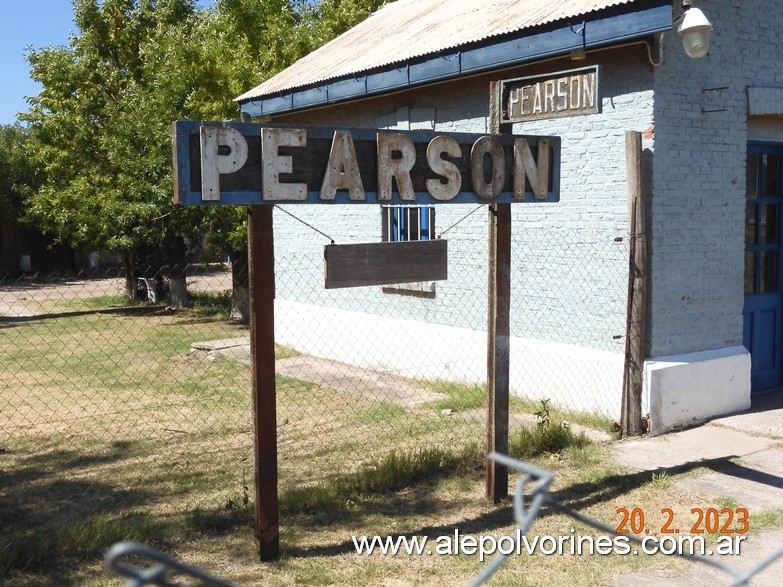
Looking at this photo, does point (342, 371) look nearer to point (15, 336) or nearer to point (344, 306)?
point (344, 306)

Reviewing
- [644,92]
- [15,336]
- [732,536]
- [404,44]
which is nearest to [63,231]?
[15,336]

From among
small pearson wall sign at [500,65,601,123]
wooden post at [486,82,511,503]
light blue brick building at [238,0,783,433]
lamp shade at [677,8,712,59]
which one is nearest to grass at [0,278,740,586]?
wooden post at [486,82,511,503]

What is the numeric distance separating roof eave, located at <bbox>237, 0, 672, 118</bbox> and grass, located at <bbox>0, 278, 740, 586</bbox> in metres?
3.45

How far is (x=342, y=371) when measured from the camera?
1145 centimetres

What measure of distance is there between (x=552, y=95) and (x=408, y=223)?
18.0 feet

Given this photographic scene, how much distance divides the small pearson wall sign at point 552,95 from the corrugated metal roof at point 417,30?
6.58 feet

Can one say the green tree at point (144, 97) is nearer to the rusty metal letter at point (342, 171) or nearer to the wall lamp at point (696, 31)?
the wall lamp at point (696, 31)

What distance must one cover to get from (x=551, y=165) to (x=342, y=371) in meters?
5.99

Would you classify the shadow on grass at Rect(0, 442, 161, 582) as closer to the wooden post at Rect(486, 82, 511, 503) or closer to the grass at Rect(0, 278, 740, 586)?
the grass at Rect(0, 278, 740, 586)

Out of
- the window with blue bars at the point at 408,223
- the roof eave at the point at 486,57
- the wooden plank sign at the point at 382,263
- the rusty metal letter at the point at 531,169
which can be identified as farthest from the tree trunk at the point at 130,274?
the rusty metal letter at the point at 531,169

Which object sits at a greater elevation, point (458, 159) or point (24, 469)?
point (458, 159)

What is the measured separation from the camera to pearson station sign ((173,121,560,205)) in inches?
183

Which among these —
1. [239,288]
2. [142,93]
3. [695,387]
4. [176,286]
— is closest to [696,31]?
[695,387]

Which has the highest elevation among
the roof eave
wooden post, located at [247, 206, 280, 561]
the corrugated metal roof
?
the corrugated metal roof
